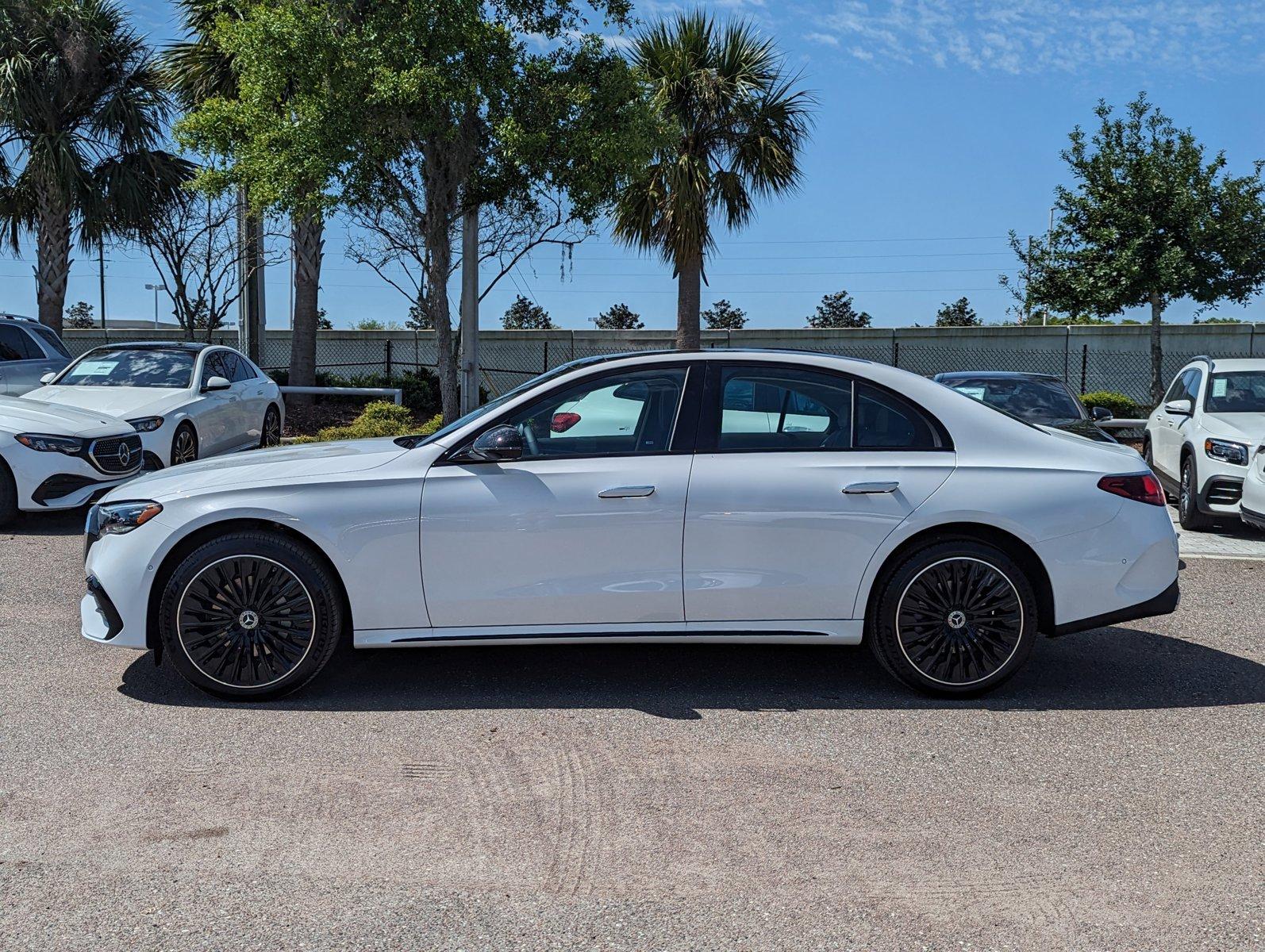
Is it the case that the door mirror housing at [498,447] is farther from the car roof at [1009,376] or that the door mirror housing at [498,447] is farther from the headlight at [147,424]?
the car roof at [1009,376]

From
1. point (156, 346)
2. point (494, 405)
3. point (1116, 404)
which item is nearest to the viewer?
point (494, 405)

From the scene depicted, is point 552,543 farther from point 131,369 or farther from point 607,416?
point 131,369

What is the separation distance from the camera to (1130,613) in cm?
525

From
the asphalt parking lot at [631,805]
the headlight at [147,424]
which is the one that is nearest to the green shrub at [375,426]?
the headlight at [147,424]

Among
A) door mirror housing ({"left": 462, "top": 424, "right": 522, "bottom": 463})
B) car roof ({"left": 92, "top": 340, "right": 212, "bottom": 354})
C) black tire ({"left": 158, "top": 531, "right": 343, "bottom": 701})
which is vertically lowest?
black tire ({"left": 158, "top": 531, "right": 343, "bottom": 701})

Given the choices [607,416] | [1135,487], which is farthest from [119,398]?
[1135,487]

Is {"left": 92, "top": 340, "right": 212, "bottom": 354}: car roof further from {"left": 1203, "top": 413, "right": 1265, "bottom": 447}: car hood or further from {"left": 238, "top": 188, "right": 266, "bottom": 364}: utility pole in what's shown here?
{"left": 1203, "top": 413, "right": 1265, "bottom": 447}: car hood

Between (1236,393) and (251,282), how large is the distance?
1743 centimetres

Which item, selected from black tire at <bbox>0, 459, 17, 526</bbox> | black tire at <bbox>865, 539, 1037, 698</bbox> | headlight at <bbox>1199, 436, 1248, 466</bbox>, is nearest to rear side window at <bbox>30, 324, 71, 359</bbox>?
black tire at <bbox>0, 459, 17, 526</bbox>

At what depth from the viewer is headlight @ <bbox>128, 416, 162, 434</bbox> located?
35.6ft

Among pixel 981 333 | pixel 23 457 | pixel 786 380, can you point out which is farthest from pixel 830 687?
pixel 981 333

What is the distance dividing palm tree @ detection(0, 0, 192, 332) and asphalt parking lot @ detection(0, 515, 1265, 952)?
17264 mm

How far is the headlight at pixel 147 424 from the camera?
35.6 feet

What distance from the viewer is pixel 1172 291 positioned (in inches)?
896
